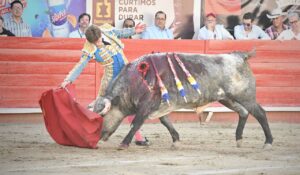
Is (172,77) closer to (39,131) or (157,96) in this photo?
(157,96)

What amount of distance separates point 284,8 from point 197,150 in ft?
14.5

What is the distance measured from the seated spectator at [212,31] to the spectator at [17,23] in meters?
2.21

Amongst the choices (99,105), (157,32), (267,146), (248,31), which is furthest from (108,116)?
(248,31)

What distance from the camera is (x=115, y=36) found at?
812cm

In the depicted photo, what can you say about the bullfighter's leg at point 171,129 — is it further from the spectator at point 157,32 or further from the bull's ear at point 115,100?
the spectator at point 157,32

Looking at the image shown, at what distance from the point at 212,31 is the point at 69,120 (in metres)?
3.88

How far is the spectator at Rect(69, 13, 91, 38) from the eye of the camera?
35.1 feet

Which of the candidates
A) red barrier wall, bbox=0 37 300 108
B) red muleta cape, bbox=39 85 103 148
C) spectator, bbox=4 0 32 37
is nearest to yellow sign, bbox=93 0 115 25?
red barrier wall, bbox=0 37 300 108

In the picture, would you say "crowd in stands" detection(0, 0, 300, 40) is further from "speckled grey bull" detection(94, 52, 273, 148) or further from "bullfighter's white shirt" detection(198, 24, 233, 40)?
"speckled grey bull" detection(94, 52, 273, 148)

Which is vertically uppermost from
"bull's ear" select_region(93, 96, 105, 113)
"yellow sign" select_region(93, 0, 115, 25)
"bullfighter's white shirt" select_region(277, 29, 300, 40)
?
"yellow sign" select_region(93, 0, 115, 25)

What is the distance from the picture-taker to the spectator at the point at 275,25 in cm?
1180

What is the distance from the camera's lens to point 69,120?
26.3 feet

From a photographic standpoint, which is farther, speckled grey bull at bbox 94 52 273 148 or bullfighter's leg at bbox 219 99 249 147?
bullfighter's leg at bbox 219 99 249 147

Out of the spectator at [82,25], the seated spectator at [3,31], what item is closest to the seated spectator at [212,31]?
the spectator at [82,25]
